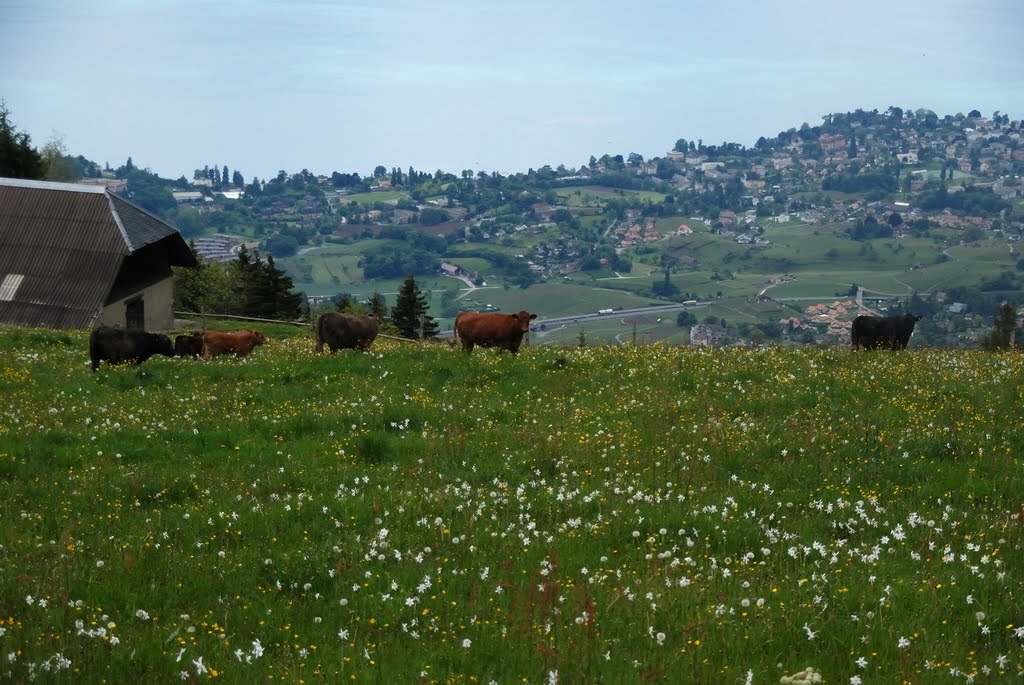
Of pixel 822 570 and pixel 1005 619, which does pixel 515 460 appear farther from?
pixel 1005 619

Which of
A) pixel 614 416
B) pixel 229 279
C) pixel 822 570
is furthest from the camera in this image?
pixel 229 279

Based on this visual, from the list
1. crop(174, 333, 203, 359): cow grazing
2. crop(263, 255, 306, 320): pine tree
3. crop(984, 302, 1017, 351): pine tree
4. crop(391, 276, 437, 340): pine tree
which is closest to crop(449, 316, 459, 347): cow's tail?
crop(174, 333, 203, 359): cow grazing

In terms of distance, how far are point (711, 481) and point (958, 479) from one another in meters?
3.39

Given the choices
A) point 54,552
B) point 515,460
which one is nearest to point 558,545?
point 515,460

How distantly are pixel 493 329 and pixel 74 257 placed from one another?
138 feet

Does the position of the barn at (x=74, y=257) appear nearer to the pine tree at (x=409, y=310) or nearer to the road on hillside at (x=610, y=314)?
the pine tree at (x=409, y=310)

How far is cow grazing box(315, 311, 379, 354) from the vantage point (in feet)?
94.7

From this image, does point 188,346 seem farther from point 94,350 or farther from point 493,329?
point 493,329

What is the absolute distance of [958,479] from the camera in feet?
47.6

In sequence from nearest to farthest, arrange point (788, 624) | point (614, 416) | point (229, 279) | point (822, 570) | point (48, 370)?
point (788, 624) → point (822, 570) → point (614, 416) → point (48, 370) → point (229, 279)

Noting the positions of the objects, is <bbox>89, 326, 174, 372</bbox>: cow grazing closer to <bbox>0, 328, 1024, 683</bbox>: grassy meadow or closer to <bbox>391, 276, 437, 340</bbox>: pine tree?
<bbox>0, 328, 1024, 683</bbox>: grassy meadow

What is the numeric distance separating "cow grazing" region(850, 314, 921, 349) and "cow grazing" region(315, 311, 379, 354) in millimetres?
14364

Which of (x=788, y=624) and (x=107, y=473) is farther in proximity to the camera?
(x=107, y=473)

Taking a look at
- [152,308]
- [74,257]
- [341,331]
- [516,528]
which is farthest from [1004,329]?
[516,528]
